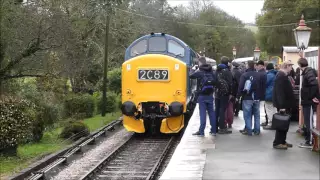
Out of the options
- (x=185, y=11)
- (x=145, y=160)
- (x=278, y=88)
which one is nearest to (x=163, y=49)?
(x=145, y=160)

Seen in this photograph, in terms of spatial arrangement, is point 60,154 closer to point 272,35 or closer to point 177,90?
point 177,90

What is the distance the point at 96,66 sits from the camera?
3259 cm

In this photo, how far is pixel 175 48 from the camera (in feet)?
56.5

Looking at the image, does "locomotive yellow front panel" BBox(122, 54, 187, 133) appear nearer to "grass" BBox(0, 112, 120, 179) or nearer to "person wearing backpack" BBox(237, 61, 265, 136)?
"grass" BBox(0, 112, 120, 179)

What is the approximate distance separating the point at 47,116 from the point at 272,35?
3985cm

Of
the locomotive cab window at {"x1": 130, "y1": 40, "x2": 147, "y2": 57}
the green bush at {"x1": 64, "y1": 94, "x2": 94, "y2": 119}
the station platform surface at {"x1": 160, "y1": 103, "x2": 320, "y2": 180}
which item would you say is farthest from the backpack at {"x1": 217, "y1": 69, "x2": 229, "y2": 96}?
→ the green bush at {"x1": 64, "y1": 94, "x2": 94, "y2": 119}

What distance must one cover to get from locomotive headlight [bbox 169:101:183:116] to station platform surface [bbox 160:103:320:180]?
370 cm

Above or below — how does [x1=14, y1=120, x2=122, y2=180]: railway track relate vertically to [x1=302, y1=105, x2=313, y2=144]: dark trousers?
below

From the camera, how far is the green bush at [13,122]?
12797 mm

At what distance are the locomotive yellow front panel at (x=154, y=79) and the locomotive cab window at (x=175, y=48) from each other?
50.7 inches

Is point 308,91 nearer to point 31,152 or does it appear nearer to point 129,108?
point 129,108

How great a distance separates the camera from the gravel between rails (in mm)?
11953

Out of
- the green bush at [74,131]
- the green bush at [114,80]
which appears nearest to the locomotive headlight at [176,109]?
the green bush at [74,131]

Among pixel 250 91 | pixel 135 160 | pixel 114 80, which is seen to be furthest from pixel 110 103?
pixel 250 91
